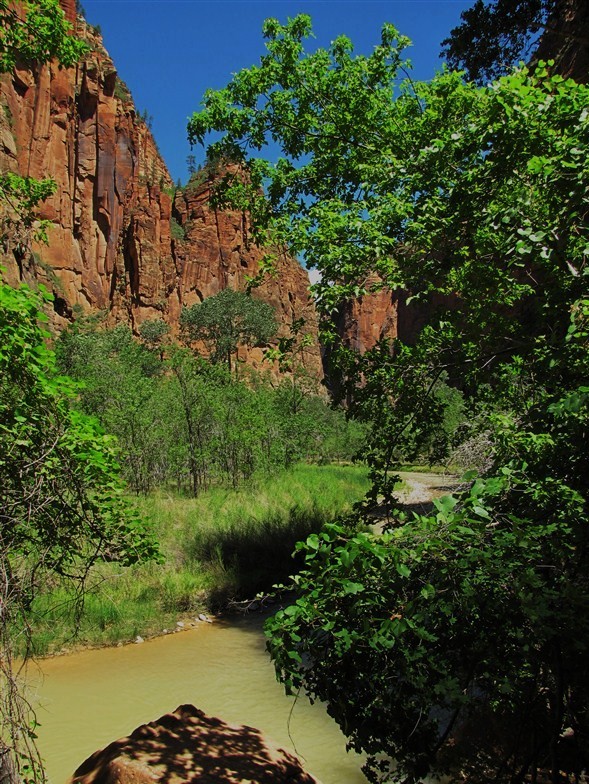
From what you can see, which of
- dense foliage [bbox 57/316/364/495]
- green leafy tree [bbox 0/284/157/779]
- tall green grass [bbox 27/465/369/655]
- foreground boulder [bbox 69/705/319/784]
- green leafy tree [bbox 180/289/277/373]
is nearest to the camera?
green leafy tree [bbox 0/284/157/779]

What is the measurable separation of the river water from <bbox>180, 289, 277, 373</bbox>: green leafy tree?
49136 millimetres

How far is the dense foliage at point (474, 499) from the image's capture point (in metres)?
2.29

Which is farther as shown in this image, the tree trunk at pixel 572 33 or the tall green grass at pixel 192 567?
the tree trunk at pixel 572 33

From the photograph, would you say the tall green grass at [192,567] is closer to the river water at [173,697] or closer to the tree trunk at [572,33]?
the river water at [173,697]

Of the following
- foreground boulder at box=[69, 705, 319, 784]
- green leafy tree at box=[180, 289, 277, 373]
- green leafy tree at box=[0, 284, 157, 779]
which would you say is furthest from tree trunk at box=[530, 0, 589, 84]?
green leafy tree at box=[180, 289, 277, 373]

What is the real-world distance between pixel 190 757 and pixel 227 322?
55946 mm

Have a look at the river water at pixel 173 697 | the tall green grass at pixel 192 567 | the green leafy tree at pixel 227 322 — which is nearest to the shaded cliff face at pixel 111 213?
the green leafy tree at pixel 227 322

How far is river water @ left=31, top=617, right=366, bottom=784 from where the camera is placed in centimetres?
586

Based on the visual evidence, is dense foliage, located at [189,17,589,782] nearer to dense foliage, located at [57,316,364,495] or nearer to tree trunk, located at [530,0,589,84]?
tree trunk, located at [530,0,589,84]

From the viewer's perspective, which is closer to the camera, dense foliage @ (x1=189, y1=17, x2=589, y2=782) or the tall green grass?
dense foliage @ (x1=189, y1=17, x2=589, y2=782)

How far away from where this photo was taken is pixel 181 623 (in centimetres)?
966

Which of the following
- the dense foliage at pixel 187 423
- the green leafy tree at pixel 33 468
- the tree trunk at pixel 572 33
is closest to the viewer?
the green leafy tree at pixel 33 468

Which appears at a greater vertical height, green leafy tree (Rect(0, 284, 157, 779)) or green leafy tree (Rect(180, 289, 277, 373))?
green leafy tree (Rect(180, 289, 277, 373))

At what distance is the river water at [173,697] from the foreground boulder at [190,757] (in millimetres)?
907
